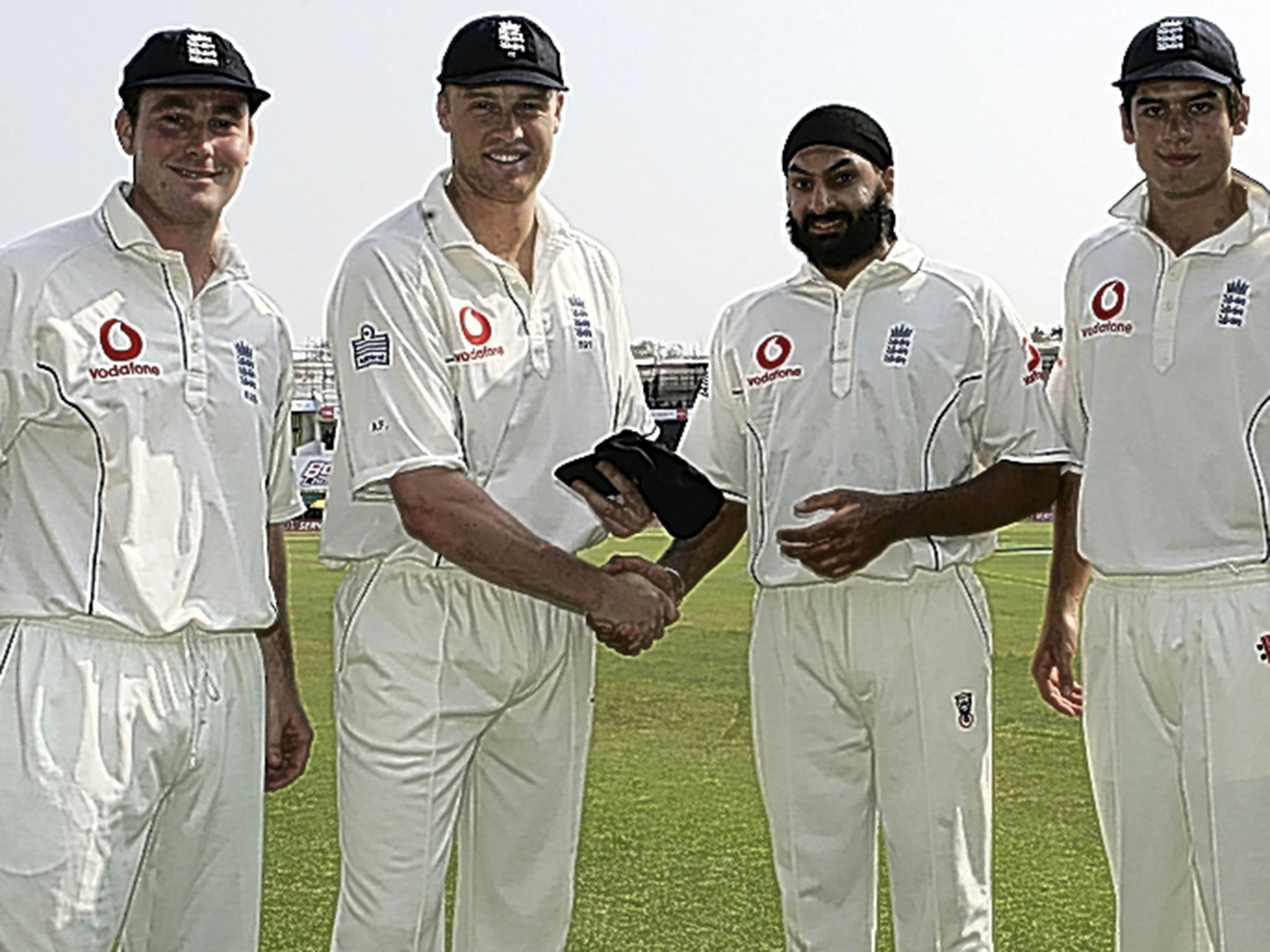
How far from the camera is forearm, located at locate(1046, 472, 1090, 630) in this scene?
153 inches

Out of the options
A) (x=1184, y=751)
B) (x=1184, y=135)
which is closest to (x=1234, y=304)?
(x=1184, y=135)

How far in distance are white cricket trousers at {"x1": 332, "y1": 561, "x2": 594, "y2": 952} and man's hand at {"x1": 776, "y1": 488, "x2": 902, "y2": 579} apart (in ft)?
1.70

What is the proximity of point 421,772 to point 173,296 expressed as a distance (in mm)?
1079

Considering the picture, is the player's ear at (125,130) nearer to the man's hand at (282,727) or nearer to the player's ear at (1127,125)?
the man's hand at (282,727)

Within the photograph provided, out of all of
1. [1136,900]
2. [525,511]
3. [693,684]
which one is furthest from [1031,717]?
[525,511]

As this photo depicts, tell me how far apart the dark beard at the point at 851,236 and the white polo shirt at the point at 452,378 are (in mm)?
586

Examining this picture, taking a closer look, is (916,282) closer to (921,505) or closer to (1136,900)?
(921,505)

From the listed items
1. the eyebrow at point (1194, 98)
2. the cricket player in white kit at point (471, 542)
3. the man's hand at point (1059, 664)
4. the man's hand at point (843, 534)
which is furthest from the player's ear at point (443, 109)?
the man's hand at point (1059, 664)

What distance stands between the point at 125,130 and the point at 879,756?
82.4 inches

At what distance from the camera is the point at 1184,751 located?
3.36 meters

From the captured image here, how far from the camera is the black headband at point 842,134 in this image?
3.70m

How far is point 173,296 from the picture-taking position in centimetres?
310

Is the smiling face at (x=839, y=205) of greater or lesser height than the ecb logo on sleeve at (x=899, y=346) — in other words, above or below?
above

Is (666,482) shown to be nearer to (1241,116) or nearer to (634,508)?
(634,508)
